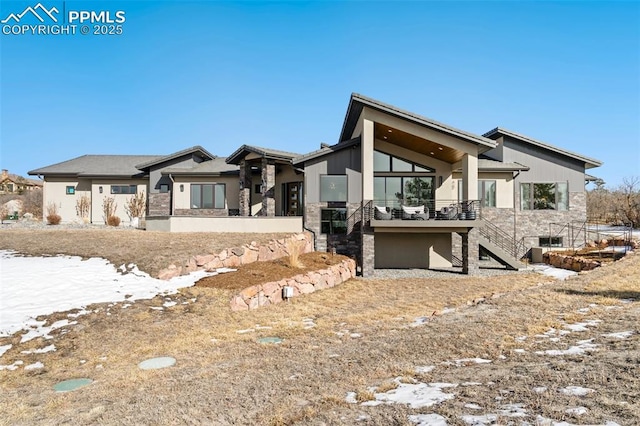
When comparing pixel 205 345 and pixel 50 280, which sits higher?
pixel 50 280

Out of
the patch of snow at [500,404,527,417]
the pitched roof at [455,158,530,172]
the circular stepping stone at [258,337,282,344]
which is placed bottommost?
the circular stepping stone at [258,337,282,344]

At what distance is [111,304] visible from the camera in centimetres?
941

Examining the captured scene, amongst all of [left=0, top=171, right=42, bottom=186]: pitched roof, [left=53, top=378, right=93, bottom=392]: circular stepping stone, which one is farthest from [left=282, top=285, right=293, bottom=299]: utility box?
[left=0, top=171, right=42, bottom=186]: pitched roof

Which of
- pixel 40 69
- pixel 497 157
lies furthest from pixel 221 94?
pixel 497 157

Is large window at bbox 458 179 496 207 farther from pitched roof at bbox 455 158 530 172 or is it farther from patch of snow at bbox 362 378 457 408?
patch of snow at bbox 362 378 457 408

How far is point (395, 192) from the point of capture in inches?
768

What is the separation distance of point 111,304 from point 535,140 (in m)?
22.9

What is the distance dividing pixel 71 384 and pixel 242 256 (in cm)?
862

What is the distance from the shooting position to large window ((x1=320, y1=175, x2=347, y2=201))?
18719 mm

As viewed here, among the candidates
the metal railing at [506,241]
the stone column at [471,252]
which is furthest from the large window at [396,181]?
the metal railing at [506,241]

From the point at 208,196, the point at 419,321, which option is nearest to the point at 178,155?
the point at 208,196

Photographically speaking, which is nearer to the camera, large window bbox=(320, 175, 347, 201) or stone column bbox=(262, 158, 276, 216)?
large window bbox=(320, 175, 347, 201)

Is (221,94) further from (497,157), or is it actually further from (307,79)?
(497,157)

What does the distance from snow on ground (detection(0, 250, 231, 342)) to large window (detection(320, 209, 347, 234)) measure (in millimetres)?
6847
